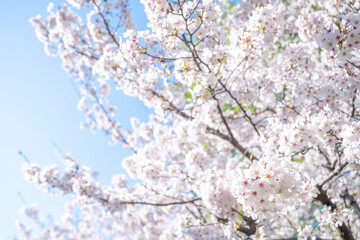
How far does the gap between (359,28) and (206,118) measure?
116 inches

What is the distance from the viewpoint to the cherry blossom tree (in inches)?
107

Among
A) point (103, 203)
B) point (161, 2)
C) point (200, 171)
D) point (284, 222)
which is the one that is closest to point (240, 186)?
point (161, 2)

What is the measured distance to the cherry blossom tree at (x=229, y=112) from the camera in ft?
8.90

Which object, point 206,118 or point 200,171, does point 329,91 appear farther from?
point 200,171

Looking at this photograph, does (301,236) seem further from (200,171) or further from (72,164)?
(72,164)

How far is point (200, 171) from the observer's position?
5527 millimetres

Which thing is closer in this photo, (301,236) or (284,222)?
(301,236)

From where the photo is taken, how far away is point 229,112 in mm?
5949

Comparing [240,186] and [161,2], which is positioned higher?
[161,2]

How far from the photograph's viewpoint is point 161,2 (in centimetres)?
290

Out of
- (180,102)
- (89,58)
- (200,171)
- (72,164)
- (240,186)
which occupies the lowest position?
(240,186)

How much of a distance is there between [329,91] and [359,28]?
1625 mm

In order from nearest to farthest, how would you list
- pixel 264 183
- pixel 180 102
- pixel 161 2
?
pixel 264 183 < pixel 161 2 < pixel 180 102

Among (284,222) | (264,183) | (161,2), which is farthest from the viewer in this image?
(284,222)
